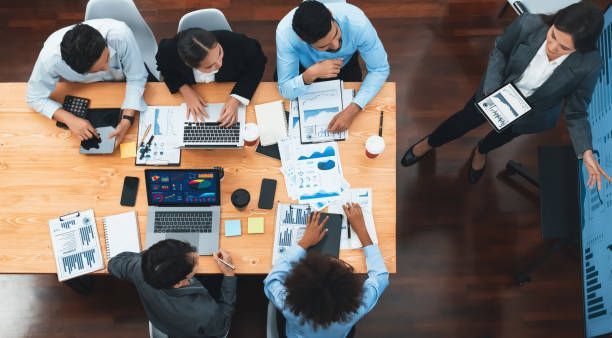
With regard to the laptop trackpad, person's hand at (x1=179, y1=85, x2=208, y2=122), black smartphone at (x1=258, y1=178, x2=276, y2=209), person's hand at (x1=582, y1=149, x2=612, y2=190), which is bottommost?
the laptop trackpad

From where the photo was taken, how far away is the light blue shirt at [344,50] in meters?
2.17

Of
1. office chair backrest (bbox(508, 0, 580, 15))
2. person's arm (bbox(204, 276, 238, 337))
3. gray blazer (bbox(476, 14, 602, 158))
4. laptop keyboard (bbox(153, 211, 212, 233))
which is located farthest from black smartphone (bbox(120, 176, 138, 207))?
office chair backrest (bbox(508, 0, 580, 15))

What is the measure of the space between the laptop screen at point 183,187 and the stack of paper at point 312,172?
33 cm

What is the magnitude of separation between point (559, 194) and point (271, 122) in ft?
5.04

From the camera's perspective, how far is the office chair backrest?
276 cm

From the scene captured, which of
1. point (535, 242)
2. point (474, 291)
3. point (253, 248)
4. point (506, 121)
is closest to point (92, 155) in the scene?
point (253, 248)

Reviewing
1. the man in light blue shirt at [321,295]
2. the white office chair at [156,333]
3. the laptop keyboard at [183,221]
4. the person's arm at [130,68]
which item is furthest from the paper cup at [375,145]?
the white office chair at [156,333]

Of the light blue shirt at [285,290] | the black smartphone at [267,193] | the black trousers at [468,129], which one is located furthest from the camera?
the black trousers at [468,129]

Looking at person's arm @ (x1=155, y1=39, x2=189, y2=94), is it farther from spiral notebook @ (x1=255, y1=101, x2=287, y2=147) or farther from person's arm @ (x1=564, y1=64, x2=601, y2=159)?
person's arm @ (x1=564, y1=64, x2=601, y2=159)

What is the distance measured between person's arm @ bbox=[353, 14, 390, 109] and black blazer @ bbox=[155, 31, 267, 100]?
0.52 meters

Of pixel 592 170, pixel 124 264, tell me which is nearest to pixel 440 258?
pixel 592 170

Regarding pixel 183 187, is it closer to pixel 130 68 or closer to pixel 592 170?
pixel 130 68

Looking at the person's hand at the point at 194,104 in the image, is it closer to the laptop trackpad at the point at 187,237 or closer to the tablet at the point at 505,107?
the laptop trackpad at the point at 187,237

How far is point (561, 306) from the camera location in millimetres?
2756
